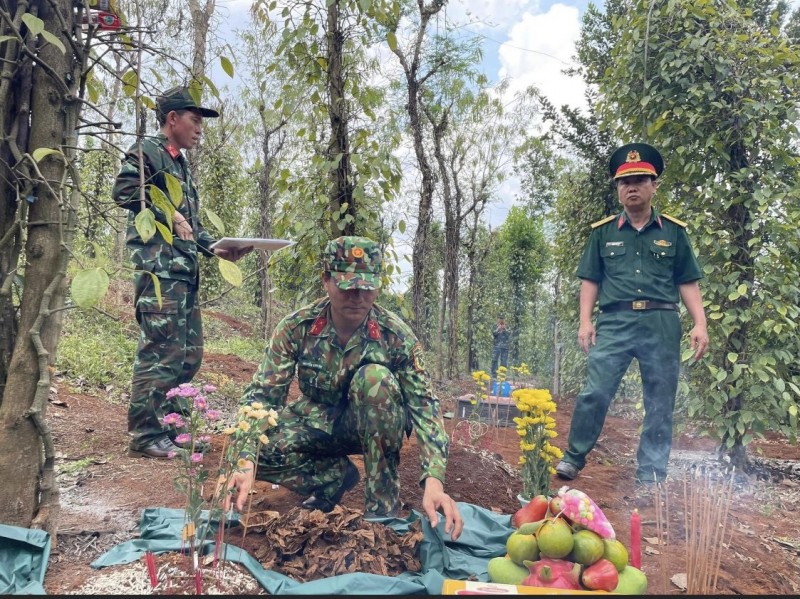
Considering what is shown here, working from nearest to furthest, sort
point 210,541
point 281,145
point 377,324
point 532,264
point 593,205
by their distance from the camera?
point 210,541
point 377,324
point 593,205
point 281,145
point 532,264

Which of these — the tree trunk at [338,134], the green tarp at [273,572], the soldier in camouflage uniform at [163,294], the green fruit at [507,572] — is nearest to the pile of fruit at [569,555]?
the green fruit at [507,572]

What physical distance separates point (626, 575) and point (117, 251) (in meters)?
9.38

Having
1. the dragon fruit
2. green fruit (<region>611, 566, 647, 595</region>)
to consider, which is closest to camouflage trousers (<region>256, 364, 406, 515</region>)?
the dragon fruit

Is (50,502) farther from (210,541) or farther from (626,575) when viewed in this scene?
(626,575)

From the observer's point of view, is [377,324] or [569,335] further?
[569,335]

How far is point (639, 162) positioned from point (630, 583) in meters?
2.34

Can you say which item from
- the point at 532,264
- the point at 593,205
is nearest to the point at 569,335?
the point at 593,205

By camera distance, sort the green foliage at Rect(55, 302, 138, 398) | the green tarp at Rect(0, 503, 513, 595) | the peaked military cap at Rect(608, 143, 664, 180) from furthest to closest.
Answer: the green foliage at Rect(55, 302, 138, 398) → the peaked military cap at Rect(608, 143, 664, 180) → the green tarp at Rect(0, 503, 513, 595)

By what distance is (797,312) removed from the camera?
11.5 ft

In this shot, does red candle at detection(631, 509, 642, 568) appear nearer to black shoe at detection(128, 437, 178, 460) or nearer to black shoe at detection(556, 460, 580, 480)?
black shoe at detection(556, 460, 580, 480)

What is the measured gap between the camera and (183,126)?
302 cm

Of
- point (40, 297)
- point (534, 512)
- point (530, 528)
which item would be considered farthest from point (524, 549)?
point (40, 297)

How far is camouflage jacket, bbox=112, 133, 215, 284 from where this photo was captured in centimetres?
276

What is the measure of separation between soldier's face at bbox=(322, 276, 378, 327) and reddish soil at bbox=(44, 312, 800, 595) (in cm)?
81
